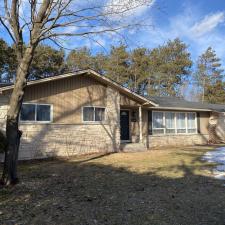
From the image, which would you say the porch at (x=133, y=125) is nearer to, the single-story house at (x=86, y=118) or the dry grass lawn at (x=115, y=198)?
the single-story house at (x=86, y=118)

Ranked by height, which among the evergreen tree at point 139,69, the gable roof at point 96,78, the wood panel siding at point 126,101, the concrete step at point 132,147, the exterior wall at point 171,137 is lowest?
the concrete step at point 132,147

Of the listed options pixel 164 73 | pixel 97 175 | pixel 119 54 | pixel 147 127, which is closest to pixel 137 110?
pixel 147 127

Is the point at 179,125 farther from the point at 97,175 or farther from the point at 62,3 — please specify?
the point at 62,3

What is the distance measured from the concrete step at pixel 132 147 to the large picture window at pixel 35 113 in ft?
15.4

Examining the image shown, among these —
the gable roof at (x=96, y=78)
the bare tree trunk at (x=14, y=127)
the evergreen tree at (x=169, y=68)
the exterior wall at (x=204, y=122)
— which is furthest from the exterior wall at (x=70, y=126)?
the evergreen tree at (x=169, y=68)

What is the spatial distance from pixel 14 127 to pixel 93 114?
24.2ft

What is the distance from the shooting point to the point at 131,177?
7.86 m

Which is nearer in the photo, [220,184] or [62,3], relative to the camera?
[220,184]

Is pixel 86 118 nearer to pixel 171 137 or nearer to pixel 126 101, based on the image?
pixel 126 101

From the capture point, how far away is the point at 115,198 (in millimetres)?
5613

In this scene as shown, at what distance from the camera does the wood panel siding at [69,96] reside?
477 inches

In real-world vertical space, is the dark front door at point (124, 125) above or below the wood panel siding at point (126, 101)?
below

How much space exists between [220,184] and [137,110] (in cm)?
1024

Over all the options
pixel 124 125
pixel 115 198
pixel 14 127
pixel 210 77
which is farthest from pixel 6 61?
pixel 210 77
